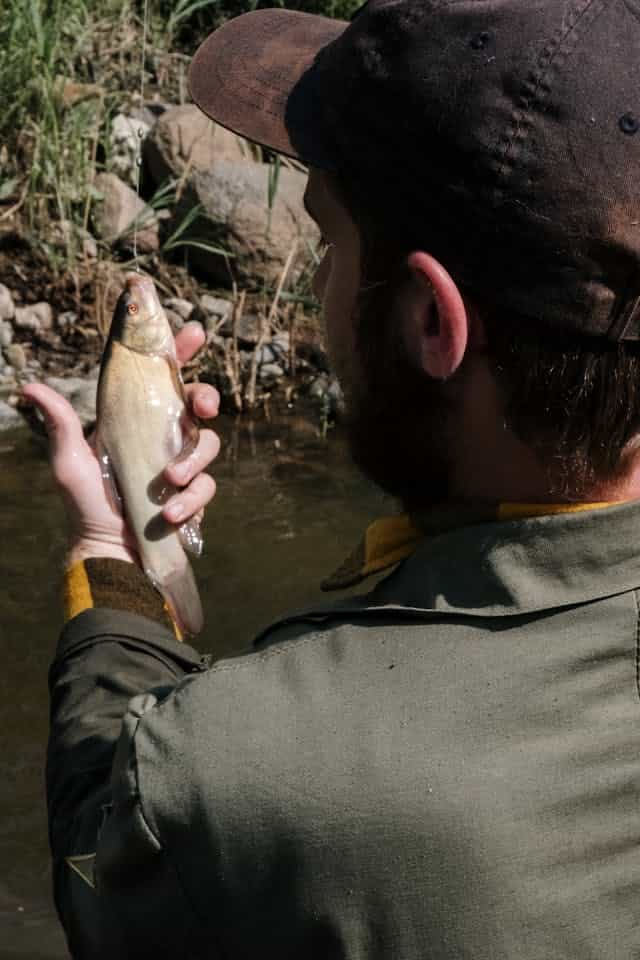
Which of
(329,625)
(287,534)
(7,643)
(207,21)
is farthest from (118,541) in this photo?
(207,21)

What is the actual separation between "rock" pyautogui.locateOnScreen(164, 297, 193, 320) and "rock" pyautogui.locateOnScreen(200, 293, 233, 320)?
7 centimetres

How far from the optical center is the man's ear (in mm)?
1772

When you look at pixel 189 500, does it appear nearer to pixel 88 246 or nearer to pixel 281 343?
pixel 281 343

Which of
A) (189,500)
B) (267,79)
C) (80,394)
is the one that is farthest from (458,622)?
(80,394)

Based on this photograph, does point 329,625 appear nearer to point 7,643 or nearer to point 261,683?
point 261,683

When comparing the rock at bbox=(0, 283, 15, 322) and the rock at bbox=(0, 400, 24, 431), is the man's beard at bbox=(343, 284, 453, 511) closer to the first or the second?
the rock at bbox=(0, 400, 24, 431)

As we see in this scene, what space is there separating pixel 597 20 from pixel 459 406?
49 centimetres

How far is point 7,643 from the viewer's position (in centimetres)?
485

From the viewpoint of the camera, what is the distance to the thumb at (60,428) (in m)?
2.74

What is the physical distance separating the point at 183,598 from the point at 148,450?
32cm

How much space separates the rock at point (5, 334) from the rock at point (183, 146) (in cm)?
130

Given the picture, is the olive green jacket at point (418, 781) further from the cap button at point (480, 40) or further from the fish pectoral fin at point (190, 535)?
the fish pectoral fin at point (190, 535)

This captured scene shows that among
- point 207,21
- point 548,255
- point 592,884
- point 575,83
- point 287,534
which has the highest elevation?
point 575,83

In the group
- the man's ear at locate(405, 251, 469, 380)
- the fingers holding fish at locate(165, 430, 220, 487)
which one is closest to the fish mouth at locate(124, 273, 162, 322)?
the fingers holding fish at locate(165, 430, 220, 487)
